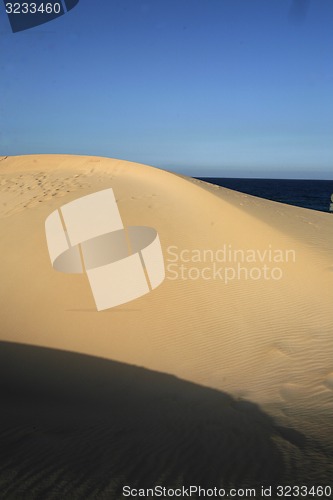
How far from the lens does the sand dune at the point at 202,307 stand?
4.95 metres

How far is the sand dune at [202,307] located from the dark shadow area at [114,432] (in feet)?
0.98

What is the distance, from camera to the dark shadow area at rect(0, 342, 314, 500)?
2791mm

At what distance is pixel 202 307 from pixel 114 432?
355cm

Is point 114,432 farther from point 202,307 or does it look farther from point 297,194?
point 297,194

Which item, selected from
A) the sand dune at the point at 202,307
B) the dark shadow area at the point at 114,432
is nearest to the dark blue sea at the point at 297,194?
the sand dune at the point at 202,307

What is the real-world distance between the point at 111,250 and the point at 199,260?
203cm

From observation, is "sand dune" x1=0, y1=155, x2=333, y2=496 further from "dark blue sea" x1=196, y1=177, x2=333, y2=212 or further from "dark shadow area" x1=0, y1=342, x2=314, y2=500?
"dark blue sea" x1=196, y1=177, x2=333, y2=212

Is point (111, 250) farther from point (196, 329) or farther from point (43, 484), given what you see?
point (43, 484)

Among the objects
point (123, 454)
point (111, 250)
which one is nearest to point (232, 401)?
point (123, 454)

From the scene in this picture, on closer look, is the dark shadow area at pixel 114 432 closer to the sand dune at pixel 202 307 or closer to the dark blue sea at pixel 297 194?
the sand dune at pixel 202 307

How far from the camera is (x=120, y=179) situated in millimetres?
12008

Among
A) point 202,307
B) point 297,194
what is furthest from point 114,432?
point 297,194

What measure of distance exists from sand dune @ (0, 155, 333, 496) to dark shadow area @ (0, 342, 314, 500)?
0.30 metres

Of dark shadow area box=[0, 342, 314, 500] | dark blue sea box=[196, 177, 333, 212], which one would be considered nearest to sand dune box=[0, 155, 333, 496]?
dark shadow area box=[0, 342, 314, 500]
